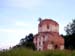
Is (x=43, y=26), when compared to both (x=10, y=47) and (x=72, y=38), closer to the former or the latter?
(x=72, y=38)

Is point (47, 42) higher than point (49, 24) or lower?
lower

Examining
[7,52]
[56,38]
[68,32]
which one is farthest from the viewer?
[68,32]

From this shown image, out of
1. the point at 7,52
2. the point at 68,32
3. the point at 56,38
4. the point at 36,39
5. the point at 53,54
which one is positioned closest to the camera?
the point at 7,52

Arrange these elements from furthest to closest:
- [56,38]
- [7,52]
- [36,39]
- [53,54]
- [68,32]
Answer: [68,32]
[36,39]
[56,38]
[53,54]
[7,52]

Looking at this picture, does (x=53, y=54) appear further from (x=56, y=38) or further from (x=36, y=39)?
(x=36, y=39)

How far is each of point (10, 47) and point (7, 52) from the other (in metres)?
0.69

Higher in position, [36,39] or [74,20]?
[74,20]

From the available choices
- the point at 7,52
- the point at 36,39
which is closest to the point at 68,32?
the point at 36,39

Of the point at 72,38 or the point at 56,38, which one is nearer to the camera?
the point at 56,38

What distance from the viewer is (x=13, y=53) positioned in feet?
41.2

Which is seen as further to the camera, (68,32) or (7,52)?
(68,32)

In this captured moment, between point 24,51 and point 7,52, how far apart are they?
1.04m

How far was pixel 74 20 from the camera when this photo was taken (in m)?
64.0

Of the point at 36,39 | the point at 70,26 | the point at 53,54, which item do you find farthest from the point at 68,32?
the point at 53,54
